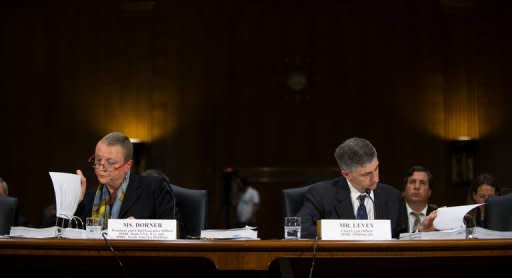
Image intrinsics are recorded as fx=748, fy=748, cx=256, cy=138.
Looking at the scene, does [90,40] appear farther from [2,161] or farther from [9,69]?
[2,161]

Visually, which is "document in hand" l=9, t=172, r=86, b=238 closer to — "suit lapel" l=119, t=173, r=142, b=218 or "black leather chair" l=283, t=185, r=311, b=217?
"suit lapel" l=119, t=173, r=142, b=218

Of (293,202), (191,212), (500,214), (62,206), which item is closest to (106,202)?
(191,212)

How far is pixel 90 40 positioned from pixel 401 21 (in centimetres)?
357

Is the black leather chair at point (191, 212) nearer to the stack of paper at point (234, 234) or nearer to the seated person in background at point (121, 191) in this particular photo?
the seated person in background at point (121, 191)

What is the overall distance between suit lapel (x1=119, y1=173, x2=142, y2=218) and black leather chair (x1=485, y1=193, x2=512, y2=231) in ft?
5.70

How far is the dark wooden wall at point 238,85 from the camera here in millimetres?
8414

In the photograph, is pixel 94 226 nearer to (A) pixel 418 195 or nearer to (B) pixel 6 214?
(B) pixel 6 214

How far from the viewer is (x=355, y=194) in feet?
12.7

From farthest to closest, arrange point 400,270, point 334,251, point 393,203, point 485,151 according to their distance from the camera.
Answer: point 485,151, point 393,203, point 400,270, point 334,251

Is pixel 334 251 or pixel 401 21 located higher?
pixel 401 21

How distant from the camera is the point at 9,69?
8648mm

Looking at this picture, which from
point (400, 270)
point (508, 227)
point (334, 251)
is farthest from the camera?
point (508, 227)

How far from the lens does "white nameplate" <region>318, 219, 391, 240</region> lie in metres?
2.94

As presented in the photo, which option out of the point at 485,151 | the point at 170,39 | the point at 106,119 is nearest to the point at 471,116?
the point at 485,151
